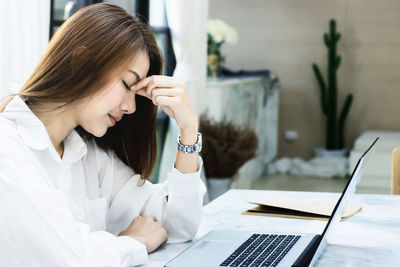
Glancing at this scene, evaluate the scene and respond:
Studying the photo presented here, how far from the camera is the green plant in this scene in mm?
6699

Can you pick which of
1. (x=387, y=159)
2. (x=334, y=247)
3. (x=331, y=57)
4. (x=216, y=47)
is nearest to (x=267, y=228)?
(x=334, y=247)

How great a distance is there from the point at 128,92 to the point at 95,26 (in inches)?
6.1

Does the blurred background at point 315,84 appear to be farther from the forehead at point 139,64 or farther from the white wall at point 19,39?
the forehead at point 139,64

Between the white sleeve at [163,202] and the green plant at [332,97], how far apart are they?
212 inches

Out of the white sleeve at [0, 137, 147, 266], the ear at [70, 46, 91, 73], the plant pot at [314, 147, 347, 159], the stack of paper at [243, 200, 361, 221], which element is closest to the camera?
the white sleeve at [0, 137, 147, 266]

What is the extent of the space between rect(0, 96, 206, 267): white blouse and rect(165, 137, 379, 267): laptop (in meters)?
0.09

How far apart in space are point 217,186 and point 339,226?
2562mm

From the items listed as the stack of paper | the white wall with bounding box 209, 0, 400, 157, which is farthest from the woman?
the white wall with bounding box 209, 0, 400, 157

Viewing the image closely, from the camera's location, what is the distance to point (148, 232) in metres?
1.35

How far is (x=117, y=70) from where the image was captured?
1.28m

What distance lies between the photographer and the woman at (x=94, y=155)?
103cm

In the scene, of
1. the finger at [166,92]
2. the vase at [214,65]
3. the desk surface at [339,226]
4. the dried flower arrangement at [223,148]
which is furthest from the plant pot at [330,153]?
the finger at [166,92]

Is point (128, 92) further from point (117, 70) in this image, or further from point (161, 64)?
point (161, 64)

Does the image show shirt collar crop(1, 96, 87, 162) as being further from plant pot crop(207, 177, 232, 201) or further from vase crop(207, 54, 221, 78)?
vase crop(207, 54, 221, 78)
